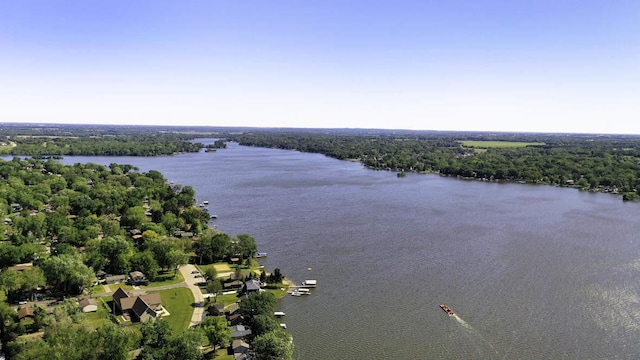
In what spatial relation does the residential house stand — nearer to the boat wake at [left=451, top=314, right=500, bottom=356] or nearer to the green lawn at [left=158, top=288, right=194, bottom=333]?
the green lawn at [left=158, top=288, right=194, bottom=333]

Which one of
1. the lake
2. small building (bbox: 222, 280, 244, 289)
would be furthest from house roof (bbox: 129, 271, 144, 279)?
the lake

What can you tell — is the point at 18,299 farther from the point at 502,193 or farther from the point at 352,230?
the point at 502,193

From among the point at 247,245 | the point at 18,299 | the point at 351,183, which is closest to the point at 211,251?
the point at 247,245

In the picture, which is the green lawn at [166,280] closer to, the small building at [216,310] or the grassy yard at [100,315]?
the grassy yard at [100,315]

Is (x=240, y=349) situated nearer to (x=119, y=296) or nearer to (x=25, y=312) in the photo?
(x=119, y=296)

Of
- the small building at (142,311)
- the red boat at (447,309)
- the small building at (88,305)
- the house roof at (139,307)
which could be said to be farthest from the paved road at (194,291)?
the red boat at (447,309)

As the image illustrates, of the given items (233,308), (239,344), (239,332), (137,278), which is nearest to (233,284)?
(233,308)
